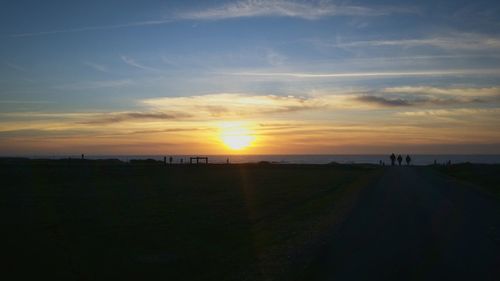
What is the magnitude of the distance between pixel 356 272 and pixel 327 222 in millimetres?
7256

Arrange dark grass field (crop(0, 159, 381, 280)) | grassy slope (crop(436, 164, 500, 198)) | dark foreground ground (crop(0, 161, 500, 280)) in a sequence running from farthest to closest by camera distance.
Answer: grassy slope (crop(436, 164, 500, 198))
dark grass field (crop(0, 159, 381, 280))
dark foreground ground (crop(0, 161, 500, 280))

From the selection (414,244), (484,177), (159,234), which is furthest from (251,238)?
(484,177)

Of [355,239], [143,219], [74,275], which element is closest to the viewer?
[74,275]

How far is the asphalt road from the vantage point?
9156mm

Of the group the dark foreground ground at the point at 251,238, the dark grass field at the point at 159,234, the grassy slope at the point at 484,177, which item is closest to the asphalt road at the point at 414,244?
the dark foreground ground at the point at 251,238

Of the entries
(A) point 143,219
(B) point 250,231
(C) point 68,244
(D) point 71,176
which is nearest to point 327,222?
(B) point 250,231

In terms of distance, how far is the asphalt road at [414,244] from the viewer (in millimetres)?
9156

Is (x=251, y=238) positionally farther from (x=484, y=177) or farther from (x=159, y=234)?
(x=484, y=177)

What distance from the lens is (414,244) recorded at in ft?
38.4

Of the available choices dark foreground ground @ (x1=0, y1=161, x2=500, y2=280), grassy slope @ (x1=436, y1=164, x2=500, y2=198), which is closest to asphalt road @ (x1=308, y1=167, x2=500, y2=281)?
dark foreground ground @ (x1=0, y1=161, x2=500, y2=280)

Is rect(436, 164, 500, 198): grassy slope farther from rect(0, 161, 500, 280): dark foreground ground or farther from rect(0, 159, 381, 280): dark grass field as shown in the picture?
rect(0, 159, 381, 280): dark grass field

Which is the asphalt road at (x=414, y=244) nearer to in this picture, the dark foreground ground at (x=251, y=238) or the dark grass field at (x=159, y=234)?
the dark foreground ground at (x=251, y=238)

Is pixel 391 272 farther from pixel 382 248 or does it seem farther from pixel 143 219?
pixel 143 219

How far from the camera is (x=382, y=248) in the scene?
11.3 metres
